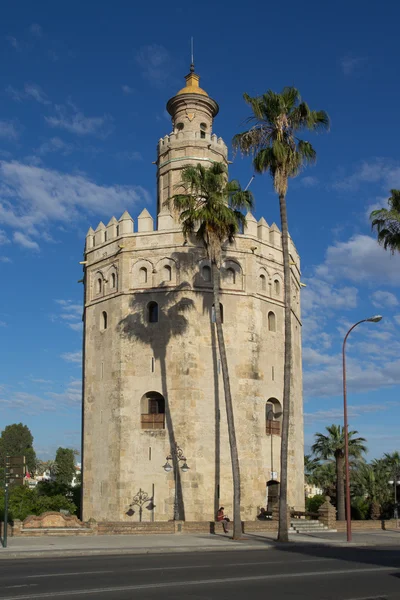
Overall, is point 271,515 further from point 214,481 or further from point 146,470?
point 146,470

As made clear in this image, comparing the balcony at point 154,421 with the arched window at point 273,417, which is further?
the arched window at point 273,417

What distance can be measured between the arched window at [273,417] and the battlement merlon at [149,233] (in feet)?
27.1

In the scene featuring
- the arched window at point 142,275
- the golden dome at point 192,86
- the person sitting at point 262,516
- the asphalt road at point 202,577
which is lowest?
the person sitting at point 262,516

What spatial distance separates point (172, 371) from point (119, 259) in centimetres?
701

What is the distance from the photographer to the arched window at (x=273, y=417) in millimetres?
38250

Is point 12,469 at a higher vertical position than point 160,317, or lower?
lower

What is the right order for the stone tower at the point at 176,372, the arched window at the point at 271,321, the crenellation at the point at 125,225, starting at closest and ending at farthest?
the stone tower at the point at 176,372
the crenellation at the point at 125,225
the arched window at the point at 271,321

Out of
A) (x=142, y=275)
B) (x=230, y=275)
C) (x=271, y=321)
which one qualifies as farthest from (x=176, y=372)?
(x=271, y=321)

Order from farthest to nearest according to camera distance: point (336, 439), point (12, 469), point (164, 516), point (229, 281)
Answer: point (336, 439)
point (229, 281)
point (164, 516)
point (12, 469)

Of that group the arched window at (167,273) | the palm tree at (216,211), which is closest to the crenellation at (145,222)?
the arched window at (167,273)

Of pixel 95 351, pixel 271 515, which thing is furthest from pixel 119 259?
pixel 271 515

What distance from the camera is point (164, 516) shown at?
115 feet

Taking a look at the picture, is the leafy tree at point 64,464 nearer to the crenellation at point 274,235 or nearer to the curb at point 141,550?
the crenellation at point 274,235

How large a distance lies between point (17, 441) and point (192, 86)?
8323 cm
